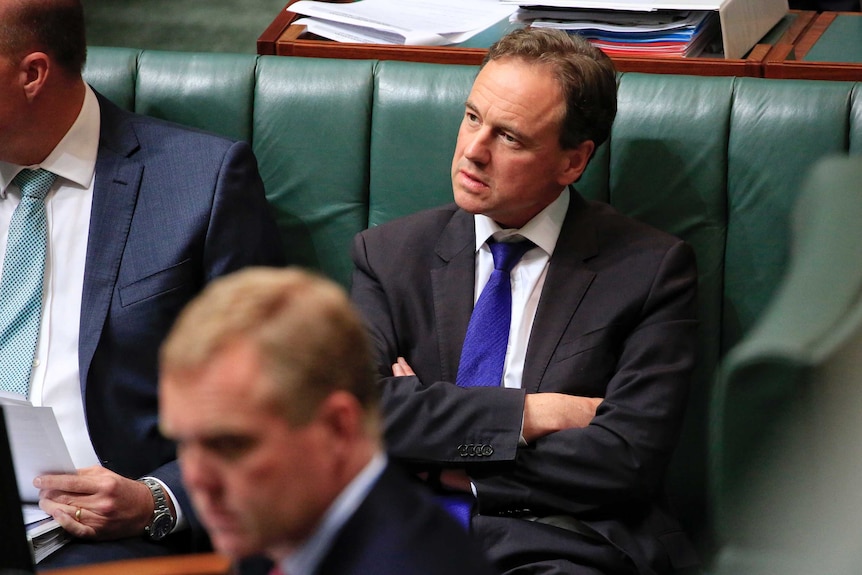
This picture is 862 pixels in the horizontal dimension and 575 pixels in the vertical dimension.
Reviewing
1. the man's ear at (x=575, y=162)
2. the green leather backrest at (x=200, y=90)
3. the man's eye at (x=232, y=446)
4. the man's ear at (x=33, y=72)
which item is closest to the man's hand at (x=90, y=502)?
the man's ear at (x=33, y=72)

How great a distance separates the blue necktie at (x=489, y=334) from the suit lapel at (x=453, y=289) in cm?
2

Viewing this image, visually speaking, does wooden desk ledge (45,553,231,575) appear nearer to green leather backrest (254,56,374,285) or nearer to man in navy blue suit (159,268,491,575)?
man in navy blue suit (159,268,491,575)

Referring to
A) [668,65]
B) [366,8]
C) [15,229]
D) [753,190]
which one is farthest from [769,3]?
[15,229]

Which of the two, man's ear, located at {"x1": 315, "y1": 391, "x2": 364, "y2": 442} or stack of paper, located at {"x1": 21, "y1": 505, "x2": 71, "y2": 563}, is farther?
stack of paper, located at {"x1": 21, "y1": 505, "x2": 71, "y2": 563}

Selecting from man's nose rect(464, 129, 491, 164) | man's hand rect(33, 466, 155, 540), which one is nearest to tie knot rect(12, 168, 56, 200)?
man's hand rect(33, 466, 155, 540)

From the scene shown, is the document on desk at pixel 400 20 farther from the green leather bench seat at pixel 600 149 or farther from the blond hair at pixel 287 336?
the blond hair at pixel 287 336

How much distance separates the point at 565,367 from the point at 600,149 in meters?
0.48

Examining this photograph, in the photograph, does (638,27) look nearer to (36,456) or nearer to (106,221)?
(106,221)

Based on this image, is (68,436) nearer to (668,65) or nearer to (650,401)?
(650,401)

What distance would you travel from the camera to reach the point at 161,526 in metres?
1.92

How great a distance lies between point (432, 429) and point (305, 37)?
1034 millimetres

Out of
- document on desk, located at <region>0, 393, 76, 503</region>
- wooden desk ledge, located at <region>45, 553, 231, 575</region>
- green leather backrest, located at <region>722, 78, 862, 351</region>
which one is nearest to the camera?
wooden desk ledge, located at <region>45, 553, 231, 575</region>

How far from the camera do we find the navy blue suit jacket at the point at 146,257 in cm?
201

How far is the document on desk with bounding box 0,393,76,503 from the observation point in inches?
67.4
